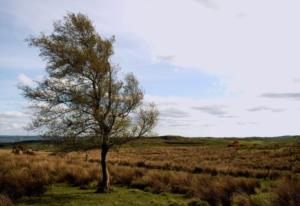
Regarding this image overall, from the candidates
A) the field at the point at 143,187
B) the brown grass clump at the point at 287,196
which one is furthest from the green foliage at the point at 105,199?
the brown grass clump at the point at 287,196

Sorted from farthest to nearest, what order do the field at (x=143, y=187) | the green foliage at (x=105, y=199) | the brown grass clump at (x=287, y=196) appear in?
the green foliage at (x=105, y=199)
the field at (x=143, y=187)
the brown grass clump at (x=287, y=196)

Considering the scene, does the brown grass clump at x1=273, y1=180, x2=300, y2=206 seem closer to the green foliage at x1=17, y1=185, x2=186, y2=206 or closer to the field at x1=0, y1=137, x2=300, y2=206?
the field at x1=0, y1=137, x2=300, y2=206

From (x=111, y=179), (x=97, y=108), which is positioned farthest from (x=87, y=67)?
(x=111, y=179)

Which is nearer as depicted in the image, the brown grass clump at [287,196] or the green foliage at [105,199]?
the brown grass clump at [287,196]

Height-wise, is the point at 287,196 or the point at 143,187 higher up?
the point at 287,196

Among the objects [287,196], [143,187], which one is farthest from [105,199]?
[287,196]

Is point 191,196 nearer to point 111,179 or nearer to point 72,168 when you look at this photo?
point 111,179

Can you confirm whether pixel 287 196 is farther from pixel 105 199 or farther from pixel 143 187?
pixel 143 187

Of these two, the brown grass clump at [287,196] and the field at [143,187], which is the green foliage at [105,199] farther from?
the brown grass clump at [287,196]

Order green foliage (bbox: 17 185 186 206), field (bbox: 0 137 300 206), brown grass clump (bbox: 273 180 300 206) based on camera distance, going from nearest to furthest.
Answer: brown grass clump (bbox: 273 180 300 206) → field (bbox: 0 137 300 206) → green foliage (bbox: 17 185 186 206)

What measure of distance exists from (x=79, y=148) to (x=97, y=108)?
8.45 feet

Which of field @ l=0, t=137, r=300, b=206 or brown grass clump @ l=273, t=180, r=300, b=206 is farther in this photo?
field @ l=0, t=137, r=300, b=206

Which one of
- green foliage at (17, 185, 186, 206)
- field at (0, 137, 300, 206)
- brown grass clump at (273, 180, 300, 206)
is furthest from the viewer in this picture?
green foliage at (17, 185, 186, 206)

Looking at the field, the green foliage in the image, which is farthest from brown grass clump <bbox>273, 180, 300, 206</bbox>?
the green foliage
